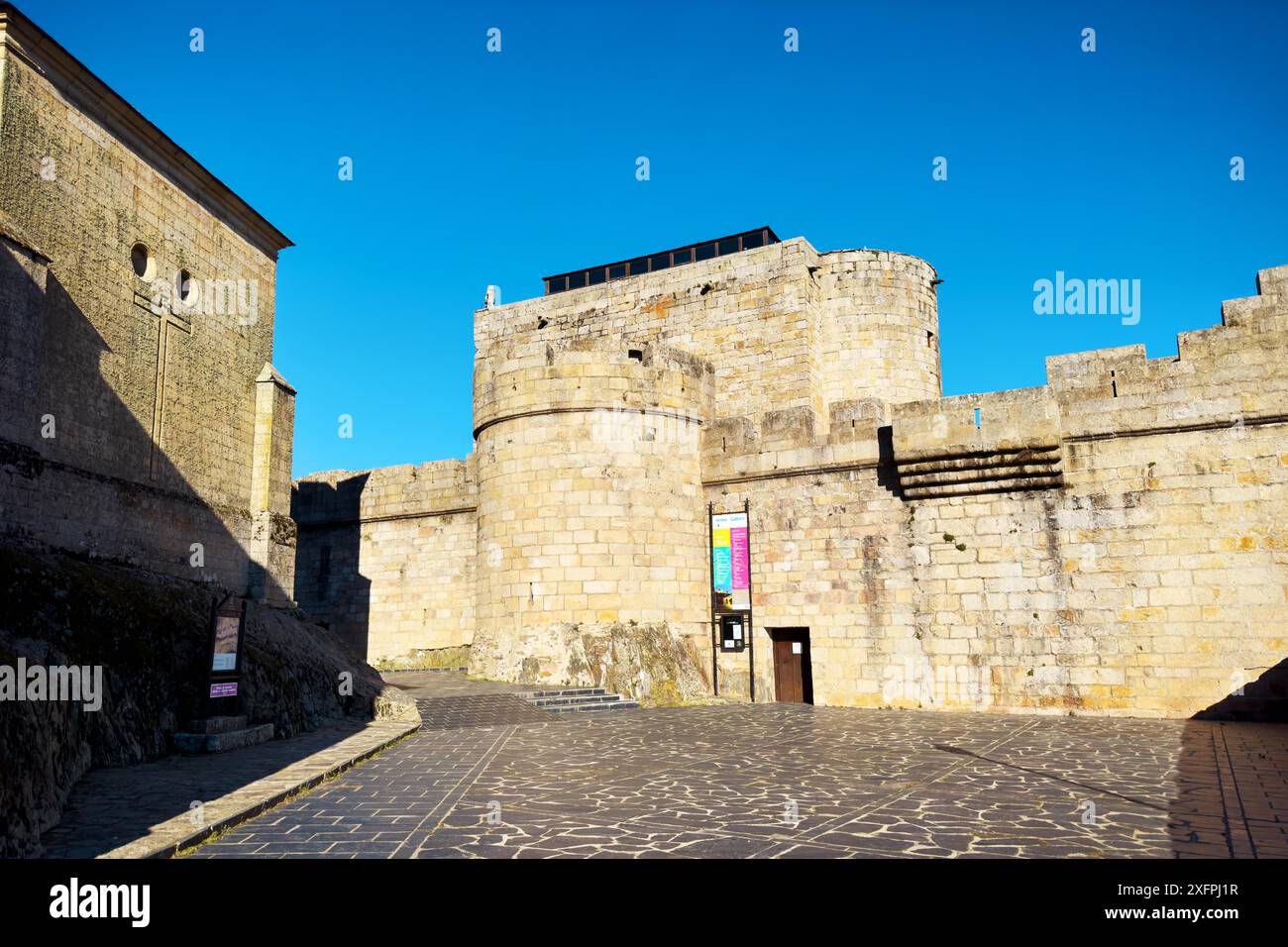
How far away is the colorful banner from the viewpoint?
→ 18.7 metres

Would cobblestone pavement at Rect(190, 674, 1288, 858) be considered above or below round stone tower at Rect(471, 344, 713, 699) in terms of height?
below

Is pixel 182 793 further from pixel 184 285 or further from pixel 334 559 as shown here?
pixel 334 559

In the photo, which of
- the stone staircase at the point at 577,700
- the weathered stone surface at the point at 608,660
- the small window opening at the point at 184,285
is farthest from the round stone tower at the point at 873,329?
the small window opening at the point at 184,285

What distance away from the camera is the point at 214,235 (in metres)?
17.0

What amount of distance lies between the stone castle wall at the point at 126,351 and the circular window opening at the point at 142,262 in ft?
0.31

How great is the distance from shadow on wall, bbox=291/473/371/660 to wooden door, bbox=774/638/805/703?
1173cm

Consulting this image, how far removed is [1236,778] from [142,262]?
56.4ft

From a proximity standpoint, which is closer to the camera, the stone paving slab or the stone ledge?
the stone ledge

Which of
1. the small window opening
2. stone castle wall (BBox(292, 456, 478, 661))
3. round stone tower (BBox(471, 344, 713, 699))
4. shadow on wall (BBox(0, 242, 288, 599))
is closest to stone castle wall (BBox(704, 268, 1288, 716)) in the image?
round stone tower (BBox(471, 344, 713, 699))

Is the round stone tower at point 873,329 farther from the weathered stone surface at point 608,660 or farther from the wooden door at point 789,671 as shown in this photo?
the weathered stone surface at point 608,660

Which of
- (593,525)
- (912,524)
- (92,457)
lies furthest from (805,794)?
(92,457)

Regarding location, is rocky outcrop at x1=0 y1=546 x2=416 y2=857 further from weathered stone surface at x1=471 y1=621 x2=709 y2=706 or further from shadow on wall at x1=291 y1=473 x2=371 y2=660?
shadow on wall at x1=291 y1=473 x2=371 y2=660

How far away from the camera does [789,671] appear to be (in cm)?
1830
